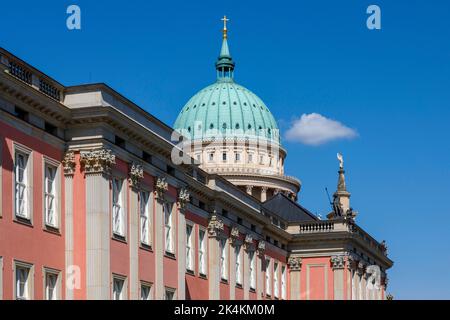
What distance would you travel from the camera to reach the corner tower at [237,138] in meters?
128

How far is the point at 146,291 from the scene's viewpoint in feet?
169

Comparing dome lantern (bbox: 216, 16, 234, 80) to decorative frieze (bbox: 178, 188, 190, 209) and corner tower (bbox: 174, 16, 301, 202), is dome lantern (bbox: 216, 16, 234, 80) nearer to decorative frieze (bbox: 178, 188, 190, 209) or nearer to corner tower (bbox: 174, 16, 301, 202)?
corner tower (bbox: 174, 16, 301, 202)

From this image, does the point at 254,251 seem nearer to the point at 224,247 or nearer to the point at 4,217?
the point at 224,247

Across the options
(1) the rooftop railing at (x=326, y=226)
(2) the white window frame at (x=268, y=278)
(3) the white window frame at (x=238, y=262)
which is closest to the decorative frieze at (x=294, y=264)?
(1) the rooftop railing at (x=326, y=226)

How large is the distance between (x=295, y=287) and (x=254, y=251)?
11.9 metres

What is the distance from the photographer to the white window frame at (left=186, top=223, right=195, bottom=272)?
60156mm

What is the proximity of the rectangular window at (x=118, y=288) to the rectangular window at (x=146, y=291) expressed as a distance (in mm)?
2480

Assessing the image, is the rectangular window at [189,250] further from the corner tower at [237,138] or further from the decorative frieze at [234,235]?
the corner tower at [237,138]

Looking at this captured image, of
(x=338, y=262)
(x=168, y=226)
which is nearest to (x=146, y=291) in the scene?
(x=168, y=226)

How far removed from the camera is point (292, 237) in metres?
84.2

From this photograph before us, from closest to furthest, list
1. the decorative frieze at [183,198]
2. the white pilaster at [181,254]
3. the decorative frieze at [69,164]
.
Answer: the decorative frieze at [69,164], the white pilaster at [181,254], the decorative frieze at [183,198]

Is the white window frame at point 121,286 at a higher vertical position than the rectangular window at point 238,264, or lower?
lower

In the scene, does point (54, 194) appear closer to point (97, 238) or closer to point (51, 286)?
point (97, 238)
